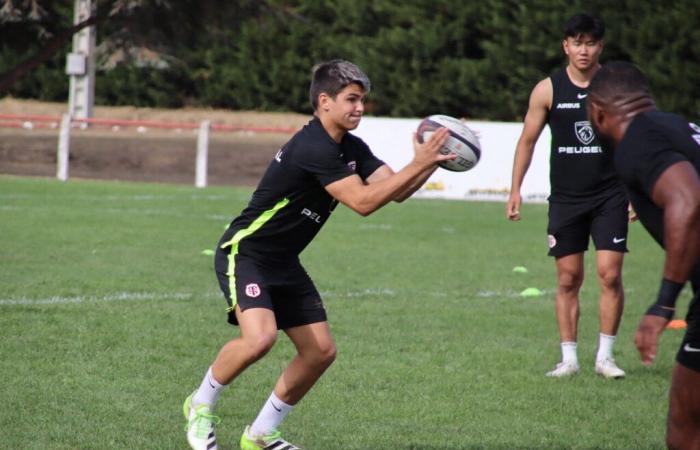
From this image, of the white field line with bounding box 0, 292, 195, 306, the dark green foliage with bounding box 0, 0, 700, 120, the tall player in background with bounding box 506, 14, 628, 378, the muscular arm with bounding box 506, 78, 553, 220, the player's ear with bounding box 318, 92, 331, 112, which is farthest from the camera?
the dark green foliage with bounding box 0, 0, 700, 120

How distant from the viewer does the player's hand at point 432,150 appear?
5574mm

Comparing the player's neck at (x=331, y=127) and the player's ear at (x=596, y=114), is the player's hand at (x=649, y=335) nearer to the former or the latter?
the player's ear at (x=596, y=114)

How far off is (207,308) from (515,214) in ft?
10.2

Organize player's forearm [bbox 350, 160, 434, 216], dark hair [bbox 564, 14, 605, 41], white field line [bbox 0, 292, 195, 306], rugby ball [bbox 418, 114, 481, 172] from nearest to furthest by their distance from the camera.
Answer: player's forearm [bbox 350, 160, 434, 216] → rugby ball [bbox 418, 114, 481, 172] → dark hair [bbox 564, 14, 605, 41] → white field line [bbox 0, 292, 195, 306]

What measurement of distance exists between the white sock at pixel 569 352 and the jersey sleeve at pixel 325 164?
3214mm

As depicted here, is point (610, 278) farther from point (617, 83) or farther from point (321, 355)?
point (617, 83)

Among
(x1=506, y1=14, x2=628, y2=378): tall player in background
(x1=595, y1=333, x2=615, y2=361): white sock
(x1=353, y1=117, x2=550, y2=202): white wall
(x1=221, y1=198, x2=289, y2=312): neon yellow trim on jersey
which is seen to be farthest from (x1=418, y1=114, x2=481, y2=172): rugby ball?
(x1=353, y1=117, x2=550, y2=202): white wall

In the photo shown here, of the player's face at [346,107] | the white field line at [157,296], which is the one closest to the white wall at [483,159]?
the white field line at [157,296]

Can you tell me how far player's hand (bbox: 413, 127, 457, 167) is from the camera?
18.3 feet

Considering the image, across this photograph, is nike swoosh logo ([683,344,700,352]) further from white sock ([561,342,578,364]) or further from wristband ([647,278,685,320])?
white sock ([561,342,578,364])

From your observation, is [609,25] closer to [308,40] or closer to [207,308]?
[308,40]

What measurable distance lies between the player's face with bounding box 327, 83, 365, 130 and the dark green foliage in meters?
25.2

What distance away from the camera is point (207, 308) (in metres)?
10.5

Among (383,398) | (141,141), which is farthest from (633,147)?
(141,141)
